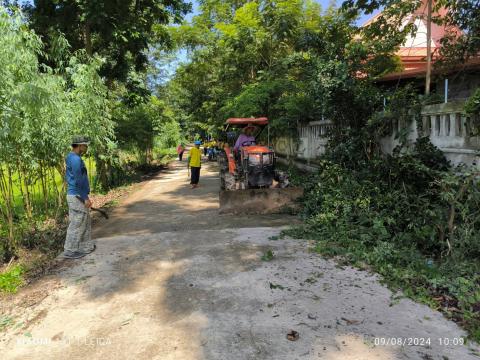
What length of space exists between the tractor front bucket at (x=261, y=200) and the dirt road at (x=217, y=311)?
89.5 inches

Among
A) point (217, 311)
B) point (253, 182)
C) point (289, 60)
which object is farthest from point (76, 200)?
point (289, 60)

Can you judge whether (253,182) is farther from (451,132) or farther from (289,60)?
Answer: (289,60)

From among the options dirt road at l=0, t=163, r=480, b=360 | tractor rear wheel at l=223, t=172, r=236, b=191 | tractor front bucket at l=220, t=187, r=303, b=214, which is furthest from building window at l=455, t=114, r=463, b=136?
tractor rear wheel at l=223, t=172, r=236, b=191

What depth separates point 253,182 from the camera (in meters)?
8.77

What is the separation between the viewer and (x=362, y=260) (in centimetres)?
495

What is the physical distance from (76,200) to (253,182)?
4.09 meters

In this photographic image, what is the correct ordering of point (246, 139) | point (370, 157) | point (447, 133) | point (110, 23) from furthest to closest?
point (110, 23) < point (246, 139) < point (370, 157) < point (447, 133)

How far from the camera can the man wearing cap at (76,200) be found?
18.7ft

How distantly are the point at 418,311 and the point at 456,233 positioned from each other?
1518 millimetres

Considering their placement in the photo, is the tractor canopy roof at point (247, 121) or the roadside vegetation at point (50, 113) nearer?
the roadside vegetation at point (50, 113)

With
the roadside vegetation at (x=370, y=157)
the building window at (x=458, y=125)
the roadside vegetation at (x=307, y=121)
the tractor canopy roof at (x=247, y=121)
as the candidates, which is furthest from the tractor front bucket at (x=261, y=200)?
the building window at (x=458, y=125)

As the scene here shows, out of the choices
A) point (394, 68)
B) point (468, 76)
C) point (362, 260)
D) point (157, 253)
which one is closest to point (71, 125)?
point (157, 253)

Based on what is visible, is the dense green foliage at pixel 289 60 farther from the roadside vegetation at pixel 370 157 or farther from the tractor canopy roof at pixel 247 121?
the tractor canopy roof at pixel 247 121

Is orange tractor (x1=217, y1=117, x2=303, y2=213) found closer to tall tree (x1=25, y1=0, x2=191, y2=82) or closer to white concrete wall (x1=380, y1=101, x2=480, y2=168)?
white concrete wall (x1=380, y1=101, x2=480, y2=168)
